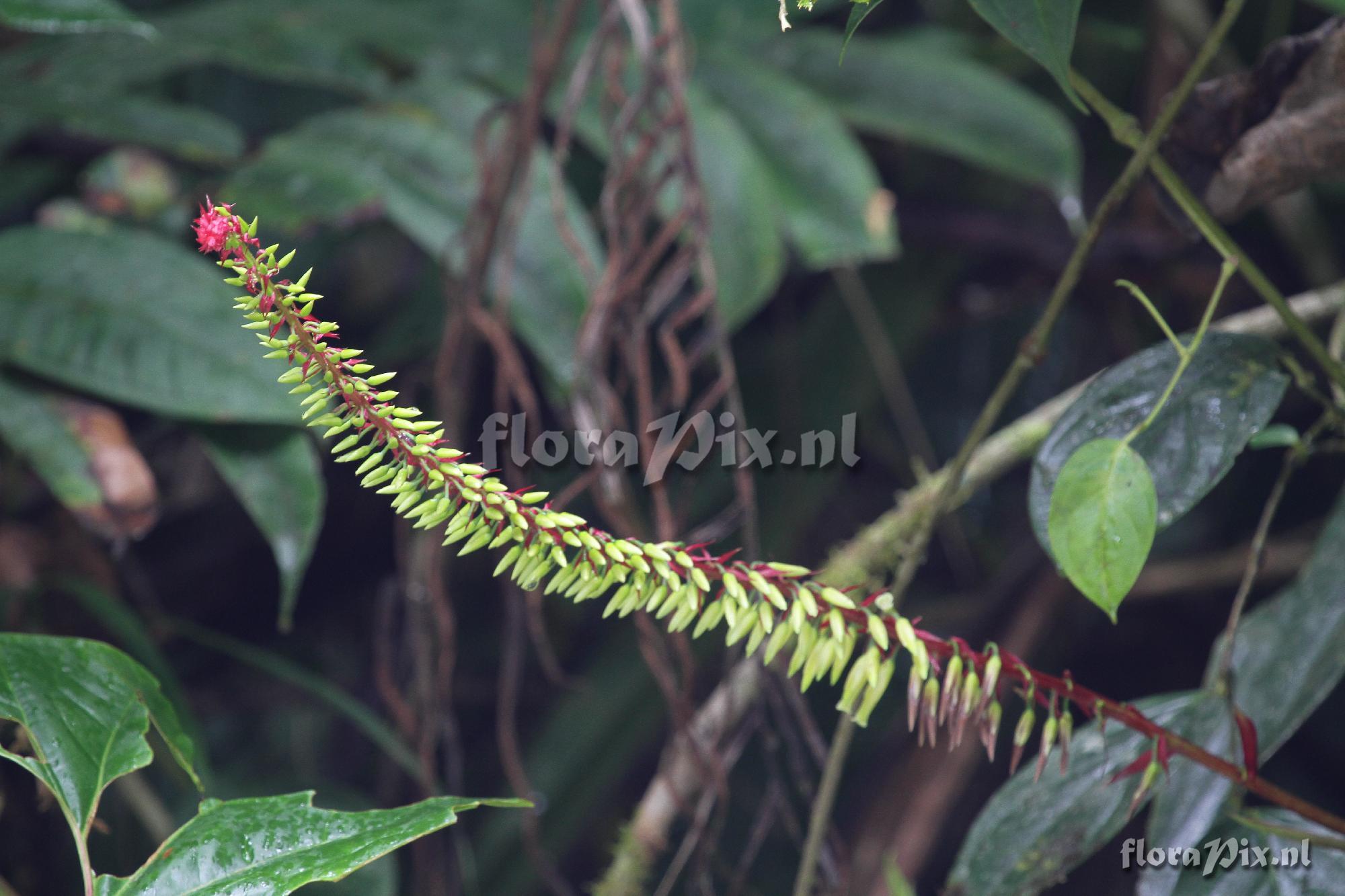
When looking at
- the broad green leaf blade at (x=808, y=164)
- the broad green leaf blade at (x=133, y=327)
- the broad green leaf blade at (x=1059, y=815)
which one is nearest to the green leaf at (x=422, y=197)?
the broad green leaf blade at (x=133, y=327)

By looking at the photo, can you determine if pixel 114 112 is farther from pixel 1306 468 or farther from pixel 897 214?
pixel 1306 468

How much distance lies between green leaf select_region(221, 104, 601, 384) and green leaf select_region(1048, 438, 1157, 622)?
49cm

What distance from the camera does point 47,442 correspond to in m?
0.78

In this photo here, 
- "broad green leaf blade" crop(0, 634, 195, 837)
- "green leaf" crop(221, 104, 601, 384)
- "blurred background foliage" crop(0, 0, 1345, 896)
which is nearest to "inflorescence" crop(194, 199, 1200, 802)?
"broad green leaf blade" crop(0, 634, 195, 837)

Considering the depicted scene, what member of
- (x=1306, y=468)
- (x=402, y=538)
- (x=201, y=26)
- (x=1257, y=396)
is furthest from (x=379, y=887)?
(x=1306, y=468)

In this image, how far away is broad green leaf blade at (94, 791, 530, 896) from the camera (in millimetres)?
392

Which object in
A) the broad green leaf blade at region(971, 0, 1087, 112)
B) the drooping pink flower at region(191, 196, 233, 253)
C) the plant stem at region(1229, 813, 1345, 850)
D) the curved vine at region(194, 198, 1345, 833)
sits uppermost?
the broad green leaf blade at region(971, 0, 1087, 112)

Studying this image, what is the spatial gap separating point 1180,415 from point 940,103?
720 mm

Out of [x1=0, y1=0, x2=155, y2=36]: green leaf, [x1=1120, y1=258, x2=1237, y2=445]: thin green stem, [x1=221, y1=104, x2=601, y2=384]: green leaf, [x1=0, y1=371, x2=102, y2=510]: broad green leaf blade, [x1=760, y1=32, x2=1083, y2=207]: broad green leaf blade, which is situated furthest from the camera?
[x1=760, y1=32, x2=1083, y2=207]: broad green leaf blade

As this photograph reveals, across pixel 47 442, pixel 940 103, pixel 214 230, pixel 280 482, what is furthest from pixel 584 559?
pixel 940 103

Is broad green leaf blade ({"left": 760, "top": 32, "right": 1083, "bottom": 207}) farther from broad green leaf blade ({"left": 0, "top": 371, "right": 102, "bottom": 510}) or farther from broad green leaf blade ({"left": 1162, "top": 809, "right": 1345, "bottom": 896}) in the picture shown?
broad green leaf blade ({"left": 0, "top": 371, "right": 102, "bottom": 510})

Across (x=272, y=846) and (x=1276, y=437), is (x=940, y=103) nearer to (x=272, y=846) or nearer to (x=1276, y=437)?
(x=1276, y=437)

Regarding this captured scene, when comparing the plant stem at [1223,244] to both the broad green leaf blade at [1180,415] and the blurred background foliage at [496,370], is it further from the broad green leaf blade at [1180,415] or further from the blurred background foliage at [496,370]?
the blurred background foliage at [496,370]

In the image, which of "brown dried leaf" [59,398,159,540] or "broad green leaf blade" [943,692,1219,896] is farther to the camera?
"brown dried leaf" [59,398,159,540]
